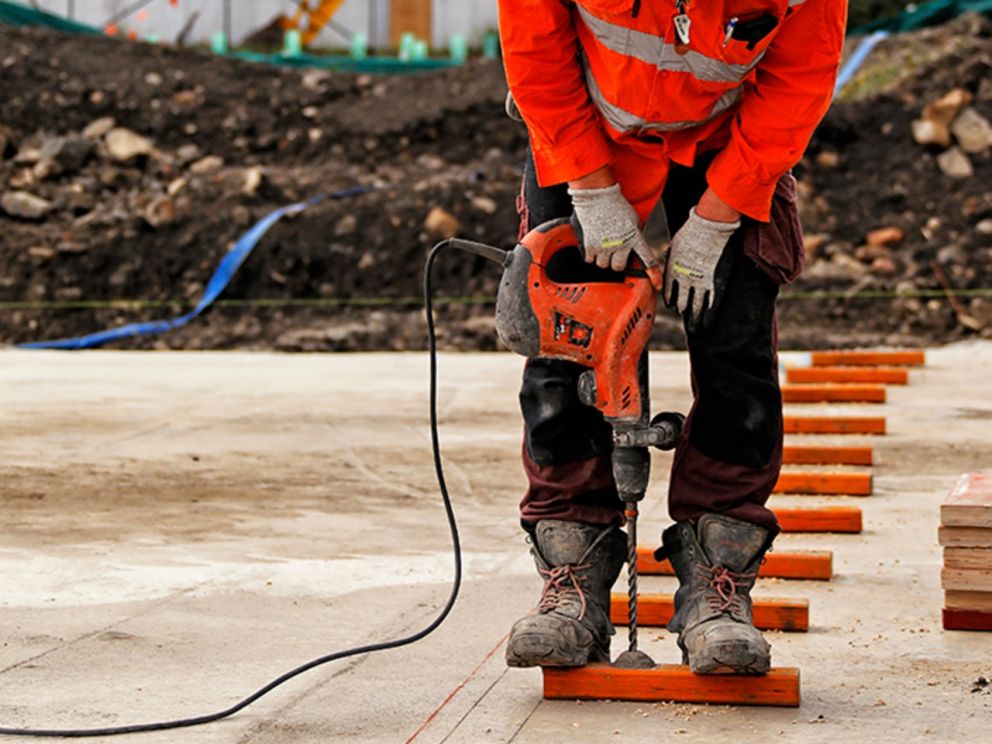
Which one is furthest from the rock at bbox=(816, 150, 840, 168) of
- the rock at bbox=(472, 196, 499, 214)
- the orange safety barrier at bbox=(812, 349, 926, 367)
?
the orange safety barrier at bbox=(812, 349, 926, 367)

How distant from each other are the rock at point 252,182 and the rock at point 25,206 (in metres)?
1.68

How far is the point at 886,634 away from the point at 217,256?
9858 millimetres

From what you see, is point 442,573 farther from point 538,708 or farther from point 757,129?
point 757,129

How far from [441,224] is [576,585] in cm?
977

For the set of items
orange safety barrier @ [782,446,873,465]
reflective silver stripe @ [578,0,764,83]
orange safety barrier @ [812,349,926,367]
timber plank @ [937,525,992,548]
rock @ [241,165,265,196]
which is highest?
rock @ [241,165,265,196]

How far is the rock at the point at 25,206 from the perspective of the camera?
42.7 ft

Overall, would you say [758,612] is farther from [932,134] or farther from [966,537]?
[932,134]

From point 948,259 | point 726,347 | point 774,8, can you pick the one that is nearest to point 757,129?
point 774,8

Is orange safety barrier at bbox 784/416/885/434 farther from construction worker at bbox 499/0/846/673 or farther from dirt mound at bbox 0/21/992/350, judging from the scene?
dirt mound at bbox 0/21/992/350

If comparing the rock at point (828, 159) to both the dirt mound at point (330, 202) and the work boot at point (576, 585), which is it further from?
the work boot at point (576, 585)

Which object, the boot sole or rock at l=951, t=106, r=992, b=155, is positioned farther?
rock at l=951, t=106, r=992, b=155

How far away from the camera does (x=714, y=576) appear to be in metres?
2.82

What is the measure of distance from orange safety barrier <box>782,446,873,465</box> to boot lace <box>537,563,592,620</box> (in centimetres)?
273

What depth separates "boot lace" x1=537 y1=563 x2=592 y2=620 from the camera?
2824mm
